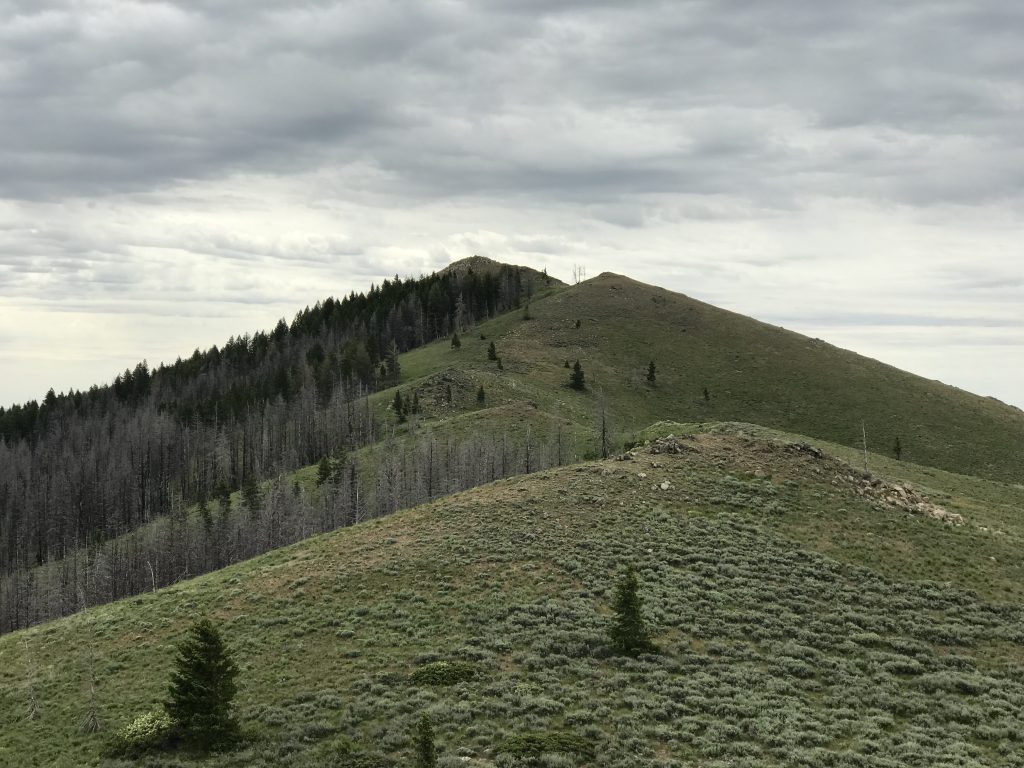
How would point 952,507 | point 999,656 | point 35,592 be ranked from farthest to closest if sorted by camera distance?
point 35,592, point 952,507, point 999,656

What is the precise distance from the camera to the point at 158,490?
112938 mm

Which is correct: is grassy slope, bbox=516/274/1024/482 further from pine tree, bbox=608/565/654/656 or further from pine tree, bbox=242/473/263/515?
pine tree, bbox=608/565/654/656

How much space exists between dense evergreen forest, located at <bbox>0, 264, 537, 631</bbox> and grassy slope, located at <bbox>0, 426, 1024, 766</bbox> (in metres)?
37.1

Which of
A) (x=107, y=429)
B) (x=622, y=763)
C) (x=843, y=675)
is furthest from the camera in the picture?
(x=107, y=429)

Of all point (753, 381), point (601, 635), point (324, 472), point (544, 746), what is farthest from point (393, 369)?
point (544, 746)

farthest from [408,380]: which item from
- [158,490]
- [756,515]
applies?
[756,515]

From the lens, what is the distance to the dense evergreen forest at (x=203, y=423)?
347 ft

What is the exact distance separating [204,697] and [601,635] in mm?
16485

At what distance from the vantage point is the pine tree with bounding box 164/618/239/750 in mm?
24703

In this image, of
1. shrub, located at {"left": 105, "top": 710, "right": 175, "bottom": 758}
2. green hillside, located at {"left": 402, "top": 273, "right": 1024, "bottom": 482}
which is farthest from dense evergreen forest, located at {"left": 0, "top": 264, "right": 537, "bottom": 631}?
shrub, located at {"left": 105, "top": 710, "right": 175, "bottom": 758}

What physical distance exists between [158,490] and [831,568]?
107 metres

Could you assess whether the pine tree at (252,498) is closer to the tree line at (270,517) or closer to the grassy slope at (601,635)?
the tree line at (270,517)

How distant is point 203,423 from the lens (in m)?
132

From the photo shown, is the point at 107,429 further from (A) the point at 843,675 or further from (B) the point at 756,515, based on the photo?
(A) the point at 843,675
